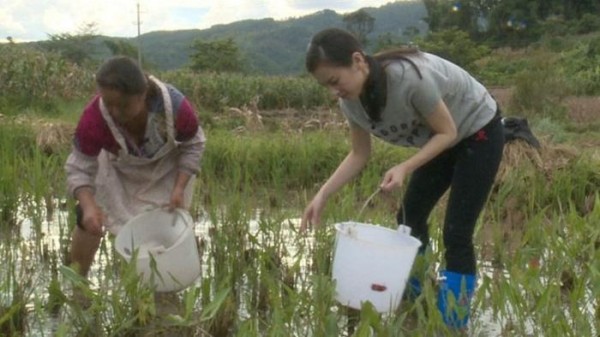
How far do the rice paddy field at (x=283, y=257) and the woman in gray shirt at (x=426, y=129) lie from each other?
125 mm

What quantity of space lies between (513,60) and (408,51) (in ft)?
79.2

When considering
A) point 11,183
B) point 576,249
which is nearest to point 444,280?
point 576,249

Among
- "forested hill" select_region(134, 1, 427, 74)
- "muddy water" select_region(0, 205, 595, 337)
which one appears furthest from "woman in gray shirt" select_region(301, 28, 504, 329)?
"forested hill" select_region(134, 1, 427, 74)

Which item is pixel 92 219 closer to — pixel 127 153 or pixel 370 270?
pixel 127 153

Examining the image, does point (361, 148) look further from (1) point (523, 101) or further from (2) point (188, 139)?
(1) point (523, 101)

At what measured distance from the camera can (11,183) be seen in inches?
182

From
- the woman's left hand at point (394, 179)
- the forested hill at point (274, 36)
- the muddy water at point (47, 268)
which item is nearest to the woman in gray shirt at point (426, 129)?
the woman's left hand at point (394, 179)

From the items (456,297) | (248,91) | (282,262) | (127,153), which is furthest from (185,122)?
(248,91)

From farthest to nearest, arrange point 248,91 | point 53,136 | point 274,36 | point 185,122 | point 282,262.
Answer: point 274,36 < point 248,91 < point 53,136 < point 282,262 < point 185,122

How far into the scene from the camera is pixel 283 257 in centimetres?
389

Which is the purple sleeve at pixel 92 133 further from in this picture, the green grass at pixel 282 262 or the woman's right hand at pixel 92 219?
the green grass at pixel 282 262

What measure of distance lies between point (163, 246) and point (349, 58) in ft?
3.36

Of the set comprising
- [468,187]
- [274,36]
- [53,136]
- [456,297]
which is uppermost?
[468,187]

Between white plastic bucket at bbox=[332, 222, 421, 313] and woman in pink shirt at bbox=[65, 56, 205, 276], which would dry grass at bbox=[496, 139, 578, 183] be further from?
Result: white plastic bucket at bbox=[332, 222, 421, 313]
